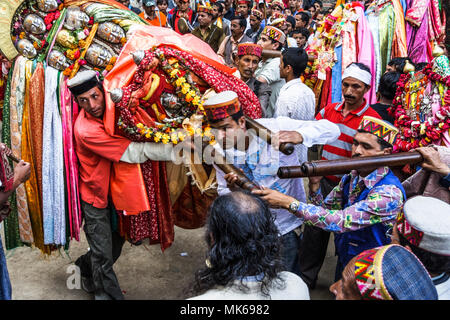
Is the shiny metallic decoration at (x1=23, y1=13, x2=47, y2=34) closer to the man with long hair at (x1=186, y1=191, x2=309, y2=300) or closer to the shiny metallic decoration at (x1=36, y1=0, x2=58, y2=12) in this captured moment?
the shiny metallic decoration at (x1=36, y1=0, x2=58, y2=12)

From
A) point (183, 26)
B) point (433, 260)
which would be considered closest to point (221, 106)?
point (433, 260)

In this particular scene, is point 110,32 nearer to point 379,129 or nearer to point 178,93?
point 178,93

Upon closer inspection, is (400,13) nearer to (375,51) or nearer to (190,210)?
(375,51)

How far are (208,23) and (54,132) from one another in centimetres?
444

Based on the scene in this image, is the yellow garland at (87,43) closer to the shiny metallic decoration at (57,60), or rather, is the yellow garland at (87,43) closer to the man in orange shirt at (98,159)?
the shiny metallic decoration at (57,60)

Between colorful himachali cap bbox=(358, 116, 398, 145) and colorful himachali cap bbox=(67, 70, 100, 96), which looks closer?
colorful himachali cap bbox=(358, 116, 398, 145)

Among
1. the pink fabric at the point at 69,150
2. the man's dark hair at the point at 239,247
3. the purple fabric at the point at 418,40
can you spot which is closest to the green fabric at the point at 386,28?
the purple fabric at the point at 418,40

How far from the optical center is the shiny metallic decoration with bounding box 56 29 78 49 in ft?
9.24

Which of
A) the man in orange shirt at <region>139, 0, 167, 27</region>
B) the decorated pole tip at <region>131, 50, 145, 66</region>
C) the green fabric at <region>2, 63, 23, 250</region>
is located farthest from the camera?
the man in orange shirt at <region>139, 0, 167, 27</region>

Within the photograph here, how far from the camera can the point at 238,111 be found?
2.55m

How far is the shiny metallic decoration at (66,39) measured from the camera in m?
2.82

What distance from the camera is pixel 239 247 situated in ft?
4.76

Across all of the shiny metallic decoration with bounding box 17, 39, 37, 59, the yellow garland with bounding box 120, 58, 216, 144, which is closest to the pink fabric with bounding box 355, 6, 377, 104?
the yellow garland with bounding box 120, 58, 216, 144

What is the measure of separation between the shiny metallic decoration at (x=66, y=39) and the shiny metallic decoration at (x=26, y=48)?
0.65 ft
